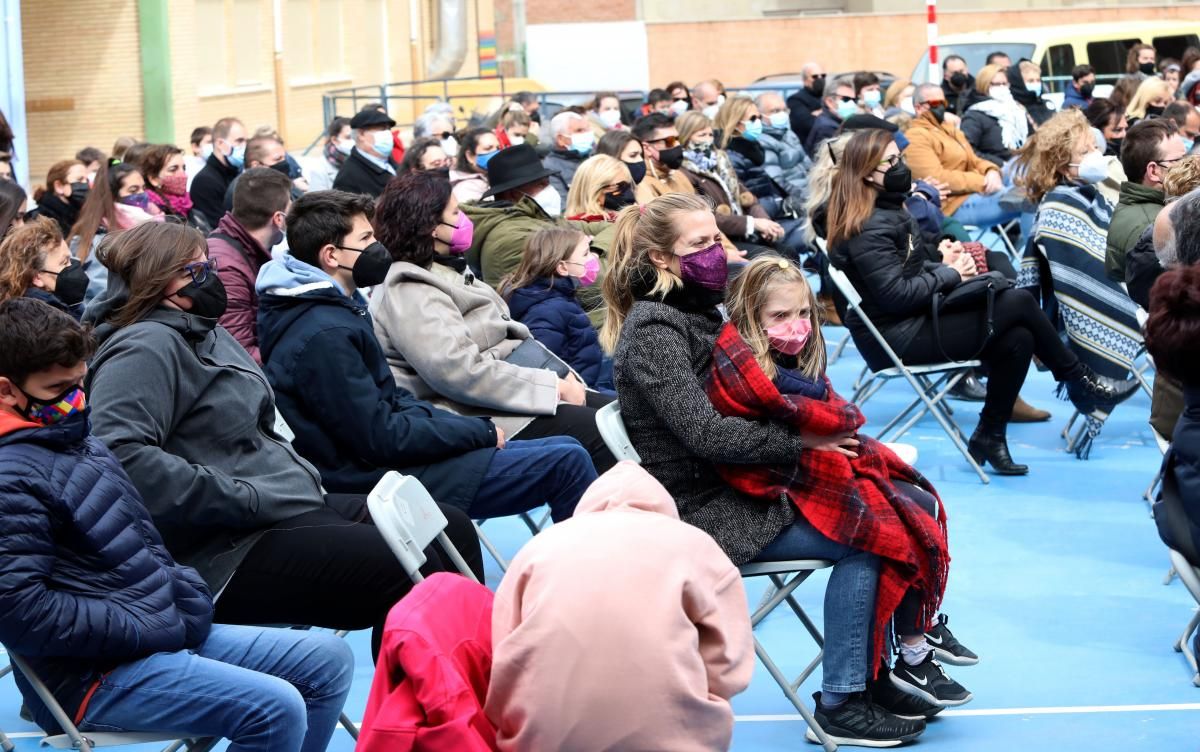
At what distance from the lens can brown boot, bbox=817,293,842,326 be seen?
334 inches

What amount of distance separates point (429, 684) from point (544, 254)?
3662 mm

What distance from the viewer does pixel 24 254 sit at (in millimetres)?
5109

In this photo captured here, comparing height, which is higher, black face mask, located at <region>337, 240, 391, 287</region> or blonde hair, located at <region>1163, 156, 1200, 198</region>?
blonde hair, located at <region>1163, 156, 1200, 198</region>

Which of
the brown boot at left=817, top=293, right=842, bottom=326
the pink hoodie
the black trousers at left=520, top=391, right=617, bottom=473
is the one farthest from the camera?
the brown boot at left=817, top=293, right=842, bottom=326

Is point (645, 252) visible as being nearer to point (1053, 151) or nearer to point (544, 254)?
point (544, 254)

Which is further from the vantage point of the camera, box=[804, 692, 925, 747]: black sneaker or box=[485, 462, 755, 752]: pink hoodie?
box=[804, 692, 925, 747]: black sneaker

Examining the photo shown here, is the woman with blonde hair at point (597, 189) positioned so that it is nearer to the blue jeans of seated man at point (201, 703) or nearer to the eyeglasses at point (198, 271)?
the eyeglasses at point (198, 271)

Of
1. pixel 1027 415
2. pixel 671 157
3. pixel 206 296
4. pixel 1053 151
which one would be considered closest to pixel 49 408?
pixel 206 296

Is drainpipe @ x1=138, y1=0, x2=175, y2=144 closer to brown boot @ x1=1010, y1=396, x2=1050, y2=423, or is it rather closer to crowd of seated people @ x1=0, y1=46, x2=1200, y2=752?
crowd of seated people @ x1=0, y1=46, x2=1200, y2=752

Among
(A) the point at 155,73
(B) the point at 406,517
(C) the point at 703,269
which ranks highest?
(A) the point at 155,73

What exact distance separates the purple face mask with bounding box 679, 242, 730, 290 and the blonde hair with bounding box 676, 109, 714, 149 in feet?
18.5

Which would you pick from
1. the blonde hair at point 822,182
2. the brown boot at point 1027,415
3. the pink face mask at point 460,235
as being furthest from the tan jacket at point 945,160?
the pink face mask at point 460,235

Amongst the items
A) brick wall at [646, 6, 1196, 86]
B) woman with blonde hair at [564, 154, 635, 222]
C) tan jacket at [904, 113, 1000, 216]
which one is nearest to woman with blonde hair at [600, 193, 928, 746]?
woman with blonde hair at [564, 154, 635, 222]

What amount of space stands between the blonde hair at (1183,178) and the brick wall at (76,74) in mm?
16370
